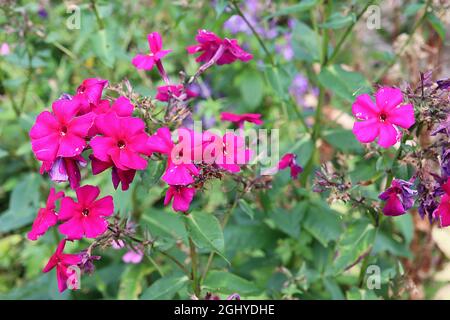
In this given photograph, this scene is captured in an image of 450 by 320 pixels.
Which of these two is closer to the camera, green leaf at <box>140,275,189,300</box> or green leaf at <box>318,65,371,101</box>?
green leaf at <box>140,275,189,300</box>

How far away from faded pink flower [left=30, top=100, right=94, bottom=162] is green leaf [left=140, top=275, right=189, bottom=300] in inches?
23.7

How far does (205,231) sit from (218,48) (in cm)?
52

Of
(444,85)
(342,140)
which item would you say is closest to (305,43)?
(342,140)

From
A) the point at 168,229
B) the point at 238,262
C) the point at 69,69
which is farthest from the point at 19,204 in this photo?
the point at 238,262

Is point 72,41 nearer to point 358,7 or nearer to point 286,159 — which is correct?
point 358,7

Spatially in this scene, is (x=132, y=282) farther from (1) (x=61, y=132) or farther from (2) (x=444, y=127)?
(2) (x=444, y=127)

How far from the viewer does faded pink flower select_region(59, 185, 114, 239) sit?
4.58 ft

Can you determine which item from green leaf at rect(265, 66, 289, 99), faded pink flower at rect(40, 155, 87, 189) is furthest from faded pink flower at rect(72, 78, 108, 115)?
green leaf at rect(265, 66, 289, 99)

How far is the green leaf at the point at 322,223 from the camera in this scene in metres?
2.17

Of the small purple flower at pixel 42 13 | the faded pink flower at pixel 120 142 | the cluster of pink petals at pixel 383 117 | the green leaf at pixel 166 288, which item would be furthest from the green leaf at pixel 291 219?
the small purple flower at pixel 42 13

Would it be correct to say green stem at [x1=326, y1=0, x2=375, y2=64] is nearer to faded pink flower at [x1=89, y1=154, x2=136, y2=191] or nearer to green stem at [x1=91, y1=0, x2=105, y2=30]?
green stem at [x1=91, y1=0, x2=105, y2=30]

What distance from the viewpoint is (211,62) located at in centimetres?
158

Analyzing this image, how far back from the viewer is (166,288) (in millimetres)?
1737

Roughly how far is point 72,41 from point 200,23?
0.80 m
